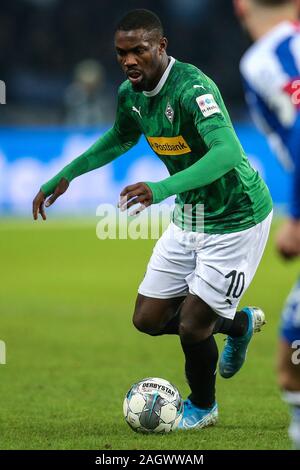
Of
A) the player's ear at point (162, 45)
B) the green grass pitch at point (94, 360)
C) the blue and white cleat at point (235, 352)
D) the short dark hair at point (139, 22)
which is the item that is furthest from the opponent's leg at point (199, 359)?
the short dark hair at point (139, 22)

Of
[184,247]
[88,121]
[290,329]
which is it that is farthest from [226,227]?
[88,121]

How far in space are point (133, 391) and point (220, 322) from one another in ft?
2.42

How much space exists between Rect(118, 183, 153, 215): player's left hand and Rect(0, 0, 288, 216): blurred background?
1417 centimetres

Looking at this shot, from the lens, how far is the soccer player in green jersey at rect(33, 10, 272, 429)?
5844 mm

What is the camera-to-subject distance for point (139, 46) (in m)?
5.80

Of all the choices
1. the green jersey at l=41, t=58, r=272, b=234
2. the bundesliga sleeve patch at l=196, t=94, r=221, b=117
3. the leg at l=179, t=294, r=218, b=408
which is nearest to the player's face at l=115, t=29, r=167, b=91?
the green jersey at l=41, t=58, r=272, b=234

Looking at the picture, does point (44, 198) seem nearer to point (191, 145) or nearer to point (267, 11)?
point (191, 145)

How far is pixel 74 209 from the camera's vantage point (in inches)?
830

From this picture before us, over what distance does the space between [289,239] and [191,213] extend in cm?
241

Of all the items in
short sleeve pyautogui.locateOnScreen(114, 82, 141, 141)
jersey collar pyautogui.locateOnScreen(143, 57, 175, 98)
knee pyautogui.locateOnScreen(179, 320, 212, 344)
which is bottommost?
knee pyautogui.locateOnScreen(179, 320, 212, 344)

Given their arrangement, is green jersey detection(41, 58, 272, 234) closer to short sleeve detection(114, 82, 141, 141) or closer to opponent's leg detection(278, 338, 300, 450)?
short sleeve detection(114, 82, 141, 141)

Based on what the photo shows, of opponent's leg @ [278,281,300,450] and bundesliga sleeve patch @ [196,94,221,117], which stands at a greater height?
bundesliga sleeve patch @ [196,94,221,117]

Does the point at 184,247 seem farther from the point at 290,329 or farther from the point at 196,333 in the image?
the point at 290,329

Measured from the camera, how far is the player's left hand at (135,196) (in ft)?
16.1
